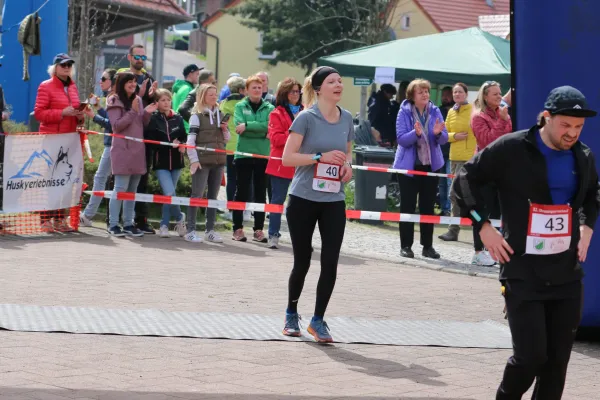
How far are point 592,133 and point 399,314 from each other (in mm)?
2208

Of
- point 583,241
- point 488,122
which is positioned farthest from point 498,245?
point 488,122

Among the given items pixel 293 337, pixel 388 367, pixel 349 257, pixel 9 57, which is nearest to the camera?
pixel 388 367

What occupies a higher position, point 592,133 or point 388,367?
point 592,133

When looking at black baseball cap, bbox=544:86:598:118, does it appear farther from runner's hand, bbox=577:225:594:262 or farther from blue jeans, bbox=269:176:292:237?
blue jeans, bbox=269:176:292:237

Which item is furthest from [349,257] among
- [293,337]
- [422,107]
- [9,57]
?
[9,57]

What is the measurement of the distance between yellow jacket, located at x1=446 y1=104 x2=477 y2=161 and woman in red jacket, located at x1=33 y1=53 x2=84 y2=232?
15.4ft

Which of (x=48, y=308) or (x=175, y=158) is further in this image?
(x=175, y=158)

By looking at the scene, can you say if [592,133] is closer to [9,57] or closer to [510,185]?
[510,185]

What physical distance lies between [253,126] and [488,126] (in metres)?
2.73

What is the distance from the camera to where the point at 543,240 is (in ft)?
18.0

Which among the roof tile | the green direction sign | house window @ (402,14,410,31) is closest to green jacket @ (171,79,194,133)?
the green direction sign

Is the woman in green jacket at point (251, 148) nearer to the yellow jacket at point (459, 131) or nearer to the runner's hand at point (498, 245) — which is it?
the yellow jacket at point (459, 131)

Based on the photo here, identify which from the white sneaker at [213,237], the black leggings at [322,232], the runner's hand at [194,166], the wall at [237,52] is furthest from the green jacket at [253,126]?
the wall at [237,52]

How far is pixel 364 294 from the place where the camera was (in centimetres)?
1037
